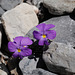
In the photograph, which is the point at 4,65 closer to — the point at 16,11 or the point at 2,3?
the point at 16,11

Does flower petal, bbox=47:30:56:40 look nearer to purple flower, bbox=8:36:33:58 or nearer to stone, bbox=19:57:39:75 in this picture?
purple flower, bbox=8:36:33:58

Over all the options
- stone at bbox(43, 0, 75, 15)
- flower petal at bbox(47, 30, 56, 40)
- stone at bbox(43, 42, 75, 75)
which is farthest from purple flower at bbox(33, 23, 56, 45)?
stone at bbox(43, 0, 75, 15)

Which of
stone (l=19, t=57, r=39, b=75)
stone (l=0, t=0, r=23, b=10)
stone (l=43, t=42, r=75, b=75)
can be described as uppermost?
stone (l=0, t=0, r=23, b=10)

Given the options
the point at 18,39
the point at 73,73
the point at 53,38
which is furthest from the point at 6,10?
the point at 73,73

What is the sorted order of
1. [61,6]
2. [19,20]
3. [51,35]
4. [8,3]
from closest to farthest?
[51,35] → [61,6] → [19,20] → [8,3]

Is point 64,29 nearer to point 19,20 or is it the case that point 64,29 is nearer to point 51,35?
point 51,35

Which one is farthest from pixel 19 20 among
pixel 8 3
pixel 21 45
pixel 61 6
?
pixel 61 6

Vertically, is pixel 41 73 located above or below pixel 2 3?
below

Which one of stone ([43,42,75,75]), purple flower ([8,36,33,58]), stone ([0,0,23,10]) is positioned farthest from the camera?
stone ([0,0,23,10])
